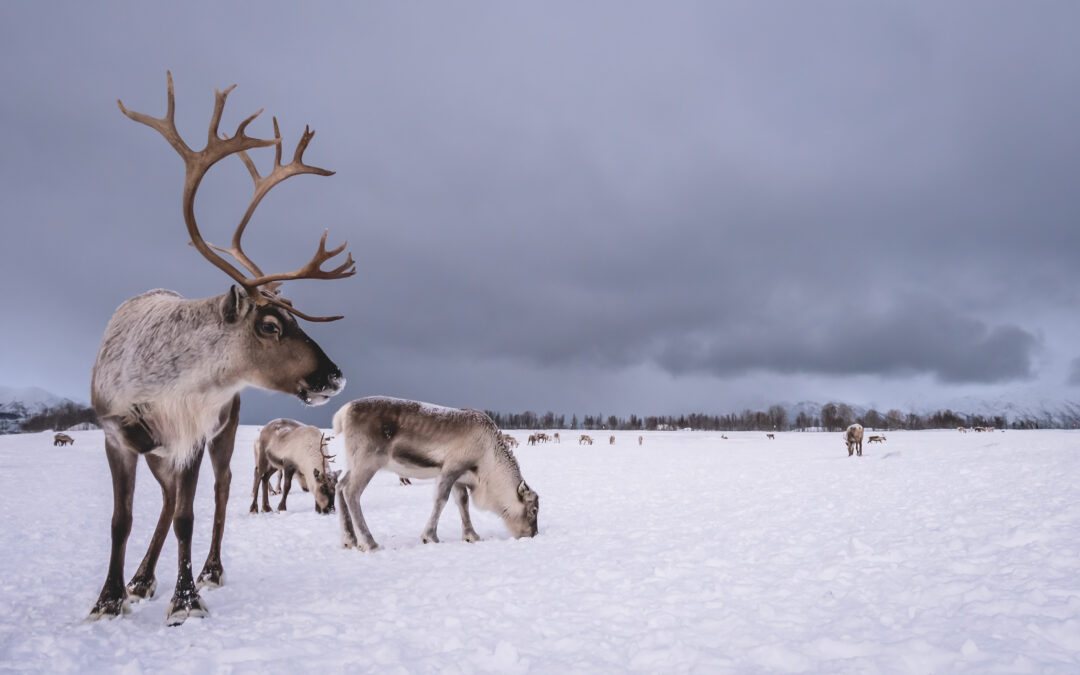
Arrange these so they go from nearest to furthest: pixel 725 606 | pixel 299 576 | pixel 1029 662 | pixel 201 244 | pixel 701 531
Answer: pixel 1029 662, pixel 725 606, pixel 201 244, pixel 299 576, pixel 701 531

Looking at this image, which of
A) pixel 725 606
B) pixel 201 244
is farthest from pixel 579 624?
pixel 201 244

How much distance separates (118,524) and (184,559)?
1.86 feet

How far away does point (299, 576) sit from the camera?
5.75 m

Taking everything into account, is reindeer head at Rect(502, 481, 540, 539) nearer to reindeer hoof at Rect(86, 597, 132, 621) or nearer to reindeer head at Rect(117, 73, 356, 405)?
reindeer head at Rect(117, 73, 356, 405)

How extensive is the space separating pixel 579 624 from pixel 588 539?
352 cm

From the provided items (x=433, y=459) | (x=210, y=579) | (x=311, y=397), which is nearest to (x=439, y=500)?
(x=433, y=459)

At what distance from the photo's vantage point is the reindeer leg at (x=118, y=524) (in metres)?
4.12

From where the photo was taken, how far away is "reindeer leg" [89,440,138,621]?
412 centimetres

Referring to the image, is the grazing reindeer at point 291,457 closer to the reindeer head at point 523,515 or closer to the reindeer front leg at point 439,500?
the reindeer front leg at point 439,500

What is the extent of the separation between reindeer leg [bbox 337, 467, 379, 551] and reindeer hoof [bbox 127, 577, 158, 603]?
8.91 feet

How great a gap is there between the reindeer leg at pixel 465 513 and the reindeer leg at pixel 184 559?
13.1 ft

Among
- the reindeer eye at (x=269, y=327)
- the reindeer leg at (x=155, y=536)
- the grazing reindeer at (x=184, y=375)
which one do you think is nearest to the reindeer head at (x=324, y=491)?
the reindeer leg at (x=155, y=536)

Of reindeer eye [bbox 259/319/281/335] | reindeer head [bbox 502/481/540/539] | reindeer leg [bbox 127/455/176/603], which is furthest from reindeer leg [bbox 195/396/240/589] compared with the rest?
reindeer head [bbox 502/481/540/539]

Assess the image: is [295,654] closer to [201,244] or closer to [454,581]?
[454,581]
